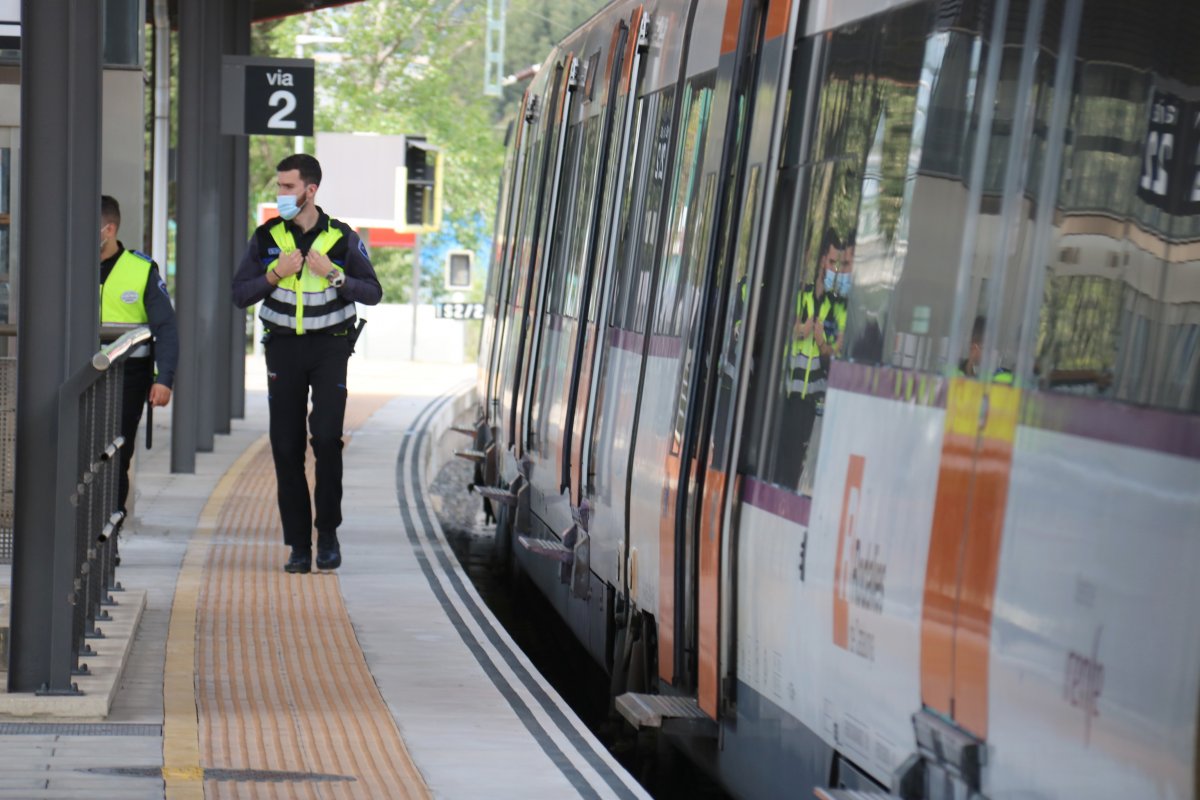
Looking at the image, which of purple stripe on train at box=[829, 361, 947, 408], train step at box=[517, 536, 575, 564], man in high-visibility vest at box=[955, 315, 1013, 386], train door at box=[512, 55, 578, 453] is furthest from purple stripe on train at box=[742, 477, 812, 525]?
train door at box=[512, 55, 578, 453]

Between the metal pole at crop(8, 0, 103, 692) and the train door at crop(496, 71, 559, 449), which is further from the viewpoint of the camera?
the train door at crop(496, 71, 559, 449)

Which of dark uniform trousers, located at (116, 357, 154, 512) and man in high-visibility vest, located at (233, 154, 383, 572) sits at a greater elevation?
man in high-visibility vest, located at (233, 154, 383, 572)

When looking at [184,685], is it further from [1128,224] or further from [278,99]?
[278,99]

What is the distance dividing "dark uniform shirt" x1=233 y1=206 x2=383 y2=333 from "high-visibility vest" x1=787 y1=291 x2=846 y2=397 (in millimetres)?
4193

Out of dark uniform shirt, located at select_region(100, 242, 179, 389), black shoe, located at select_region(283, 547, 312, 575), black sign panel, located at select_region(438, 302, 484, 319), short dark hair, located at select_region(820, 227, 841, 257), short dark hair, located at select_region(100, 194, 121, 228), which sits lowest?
black sign panel, located at select_region(438, 302, 484, 319)

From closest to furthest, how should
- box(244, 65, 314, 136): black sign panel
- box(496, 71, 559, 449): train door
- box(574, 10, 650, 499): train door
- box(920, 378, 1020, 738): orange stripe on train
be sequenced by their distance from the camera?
box(920, 378, 1020, 738): orange stripe on train, box(574, 10, 650, 499): train door, box(496, 71, 559, 449): train door, box(244, 65, 314, 136): black sign panel

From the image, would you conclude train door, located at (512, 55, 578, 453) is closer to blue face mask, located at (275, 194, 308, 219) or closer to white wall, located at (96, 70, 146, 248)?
blue face mask, located at (275, 194, 308, 219)

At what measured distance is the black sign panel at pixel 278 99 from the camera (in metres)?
15.7

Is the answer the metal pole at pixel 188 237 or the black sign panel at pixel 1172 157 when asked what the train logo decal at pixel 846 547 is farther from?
the metal pole at pixel 188 237

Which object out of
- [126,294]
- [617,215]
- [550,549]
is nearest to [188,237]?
[126,294]

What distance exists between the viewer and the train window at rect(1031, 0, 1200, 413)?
147 inches

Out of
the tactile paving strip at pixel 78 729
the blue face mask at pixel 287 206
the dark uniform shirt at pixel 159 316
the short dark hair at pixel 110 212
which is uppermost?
the blue face mask at pixel 287 206

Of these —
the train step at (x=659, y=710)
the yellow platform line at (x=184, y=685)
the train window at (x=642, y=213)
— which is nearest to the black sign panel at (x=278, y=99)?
the yellow platform line at (x=184, y=685)

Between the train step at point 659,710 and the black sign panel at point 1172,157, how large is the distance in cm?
302
